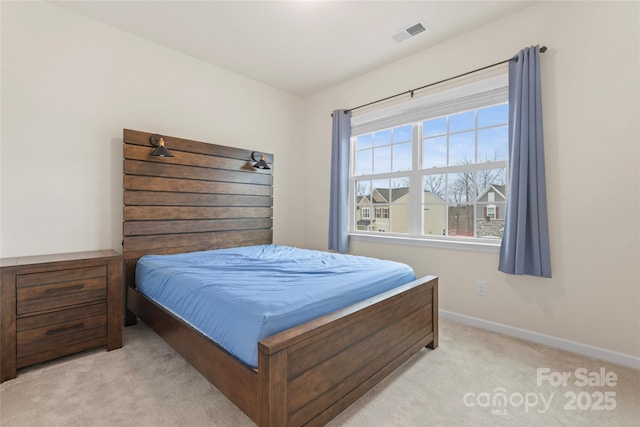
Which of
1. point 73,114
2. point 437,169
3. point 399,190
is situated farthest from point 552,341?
point 73,114

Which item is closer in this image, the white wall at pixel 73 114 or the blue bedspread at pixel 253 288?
the blue bedspread at pixel 253 288

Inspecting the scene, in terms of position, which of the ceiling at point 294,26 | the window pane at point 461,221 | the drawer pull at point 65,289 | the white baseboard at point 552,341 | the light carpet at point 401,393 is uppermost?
the ceiling at point 294,26

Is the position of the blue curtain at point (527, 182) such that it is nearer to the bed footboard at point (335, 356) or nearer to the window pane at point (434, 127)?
the window pane at point (434, 127)

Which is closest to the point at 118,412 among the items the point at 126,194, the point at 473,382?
the point at 126,194

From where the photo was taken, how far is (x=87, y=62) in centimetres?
261

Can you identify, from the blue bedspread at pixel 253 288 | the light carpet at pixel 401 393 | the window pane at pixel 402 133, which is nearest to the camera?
the blue bedspread at pixel 253 288

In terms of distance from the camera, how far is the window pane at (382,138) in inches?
139

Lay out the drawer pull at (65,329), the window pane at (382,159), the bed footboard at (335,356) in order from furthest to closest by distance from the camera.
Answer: the window pane at (382,159), the drawer pull at (65,329), the bed footboard at (335,356)

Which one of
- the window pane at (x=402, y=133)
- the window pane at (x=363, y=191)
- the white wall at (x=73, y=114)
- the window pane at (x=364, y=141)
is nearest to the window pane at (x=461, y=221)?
the window pane at (x=402, y=133)

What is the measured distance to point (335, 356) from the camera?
4.80 ft

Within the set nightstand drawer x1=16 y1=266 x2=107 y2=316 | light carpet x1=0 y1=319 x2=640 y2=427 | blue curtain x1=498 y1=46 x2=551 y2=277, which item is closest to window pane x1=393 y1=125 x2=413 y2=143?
blue curtain x1=498 y1=46 x2=551 y2=277

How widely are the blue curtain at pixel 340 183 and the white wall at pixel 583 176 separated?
1466mm

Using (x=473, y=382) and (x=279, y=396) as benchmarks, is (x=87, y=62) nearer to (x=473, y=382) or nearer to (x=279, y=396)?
(x=279, y=396)

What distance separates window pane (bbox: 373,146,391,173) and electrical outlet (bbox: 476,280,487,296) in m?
1.53
